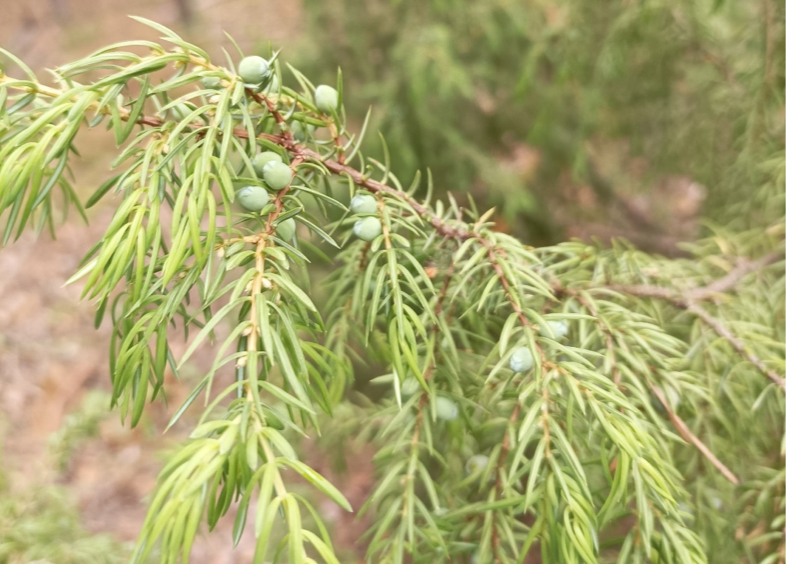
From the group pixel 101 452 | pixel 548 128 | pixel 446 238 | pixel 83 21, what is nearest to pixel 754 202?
pixel 548 128

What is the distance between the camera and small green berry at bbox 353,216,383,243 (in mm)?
537

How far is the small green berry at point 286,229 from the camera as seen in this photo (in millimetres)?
523

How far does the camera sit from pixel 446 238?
65 cm

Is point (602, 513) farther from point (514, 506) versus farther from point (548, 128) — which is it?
point (548, 128)

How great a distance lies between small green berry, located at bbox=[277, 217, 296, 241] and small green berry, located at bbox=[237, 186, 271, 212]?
29 mm

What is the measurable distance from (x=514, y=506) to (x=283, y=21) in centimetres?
488

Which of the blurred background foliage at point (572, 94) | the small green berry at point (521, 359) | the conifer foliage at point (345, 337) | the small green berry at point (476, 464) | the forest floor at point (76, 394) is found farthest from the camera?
the forest floor at point (76, 394)

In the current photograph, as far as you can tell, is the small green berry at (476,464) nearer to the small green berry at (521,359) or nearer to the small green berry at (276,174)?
the small green berry at (521,359)

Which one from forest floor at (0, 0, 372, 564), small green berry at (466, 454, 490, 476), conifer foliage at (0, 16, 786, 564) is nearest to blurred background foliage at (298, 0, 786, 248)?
forest floor at (0, 0, 372, 564)

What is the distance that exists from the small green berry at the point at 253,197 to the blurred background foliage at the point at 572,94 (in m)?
1.04

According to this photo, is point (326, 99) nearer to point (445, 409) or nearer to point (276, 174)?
point (276, 174)

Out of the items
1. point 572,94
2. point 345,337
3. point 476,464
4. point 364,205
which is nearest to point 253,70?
point 364,205

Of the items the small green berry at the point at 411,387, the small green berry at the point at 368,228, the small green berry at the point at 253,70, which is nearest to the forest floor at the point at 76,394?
the small green berry at the point at 411,387

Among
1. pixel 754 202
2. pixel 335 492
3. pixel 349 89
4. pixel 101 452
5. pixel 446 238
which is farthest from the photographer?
pixel 101 452
